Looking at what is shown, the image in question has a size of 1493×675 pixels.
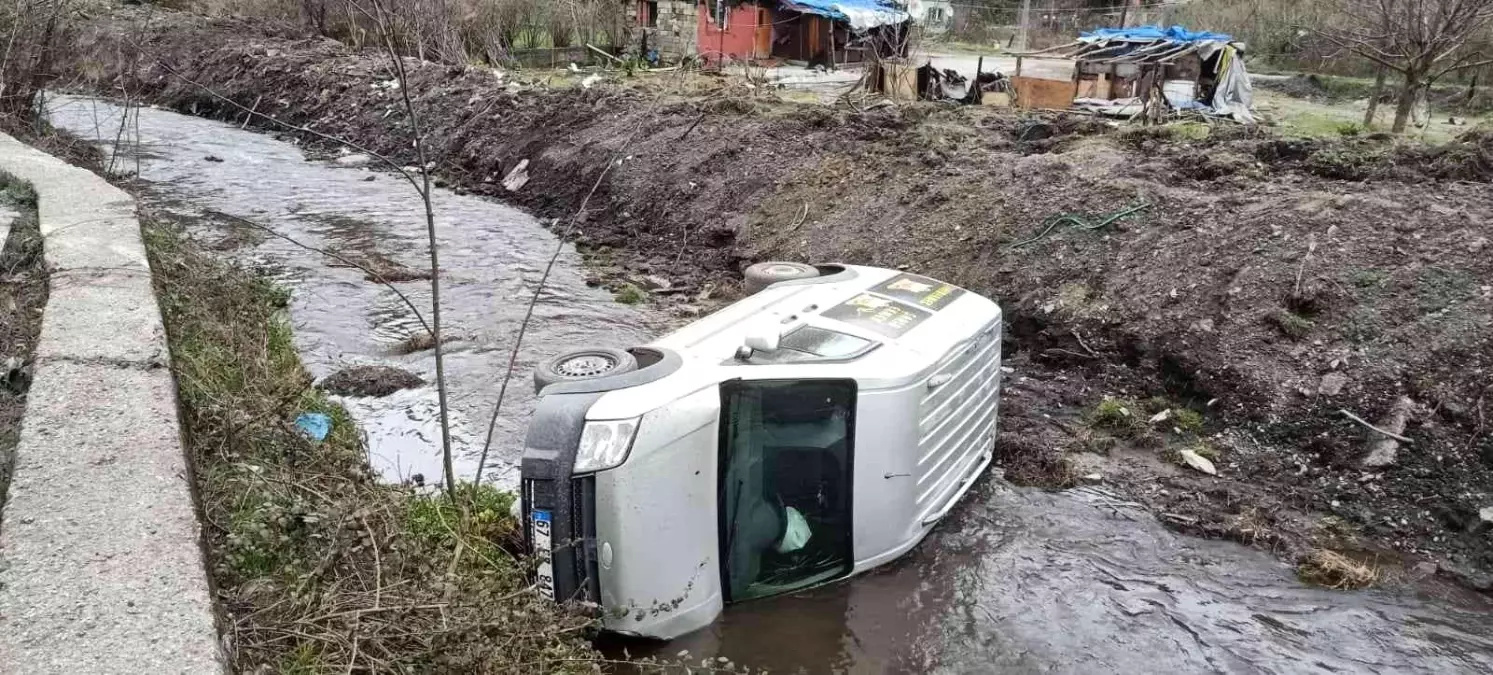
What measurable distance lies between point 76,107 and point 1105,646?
18.2 meters

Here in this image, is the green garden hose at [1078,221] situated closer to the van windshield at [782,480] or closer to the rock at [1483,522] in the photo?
the rock at [1483,522]

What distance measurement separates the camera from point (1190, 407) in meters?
6.48

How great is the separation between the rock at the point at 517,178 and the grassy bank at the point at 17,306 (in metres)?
6.11

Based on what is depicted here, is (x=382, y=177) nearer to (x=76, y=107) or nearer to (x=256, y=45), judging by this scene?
(x=76, y=107)

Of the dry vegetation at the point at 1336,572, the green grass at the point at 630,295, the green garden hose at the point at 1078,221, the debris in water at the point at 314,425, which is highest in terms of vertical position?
the green garden hose at the point at 1078,221

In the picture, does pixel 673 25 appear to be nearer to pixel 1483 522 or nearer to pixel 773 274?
pixel 773 274

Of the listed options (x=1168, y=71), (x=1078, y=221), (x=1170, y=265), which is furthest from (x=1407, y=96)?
(x=1168, y=71)

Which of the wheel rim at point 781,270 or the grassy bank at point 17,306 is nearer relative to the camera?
the grassy bank at point 17,306

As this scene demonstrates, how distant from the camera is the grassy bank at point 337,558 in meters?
3.07

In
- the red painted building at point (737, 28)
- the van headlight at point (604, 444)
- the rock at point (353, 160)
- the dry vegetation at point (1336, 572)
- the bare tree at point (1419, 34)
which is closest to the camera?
the van headlight at point (604, 444)

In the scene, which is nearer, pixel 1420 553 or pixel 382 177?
pixel 1420 553

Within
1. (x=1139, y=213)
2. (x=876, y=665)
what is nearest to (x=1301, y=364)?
(x=1139, y=213)

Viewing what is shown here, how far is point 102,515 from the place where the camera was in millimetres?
3213

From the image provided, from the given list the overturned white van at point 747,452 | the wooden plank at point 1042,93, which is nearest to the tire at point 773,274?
the overturned white van at point 747,452
